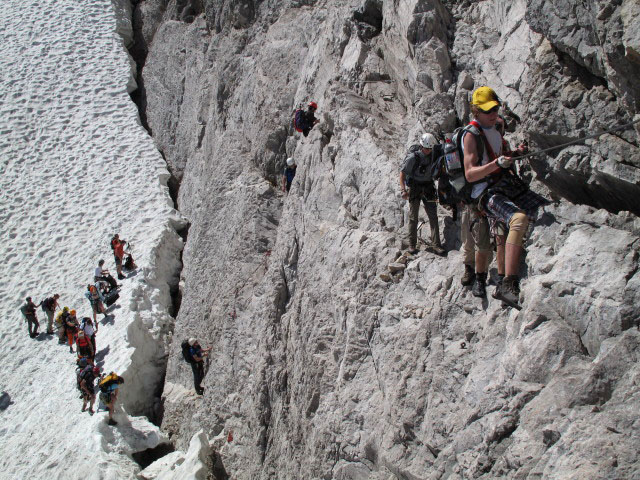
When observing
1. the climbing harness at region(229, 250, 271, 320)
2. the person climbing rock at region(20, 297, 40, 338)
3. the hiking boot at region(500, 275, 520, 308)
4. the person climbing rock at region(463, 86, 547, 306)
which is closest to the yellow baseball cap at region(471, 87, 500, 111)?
the person climbing rock at region(463, 86, 547, 306)

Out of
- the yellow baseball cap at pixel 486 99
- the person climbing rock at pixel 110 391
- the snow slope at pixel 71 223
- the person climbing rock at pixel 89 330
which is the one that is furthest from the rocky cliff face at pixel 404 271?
the person climbing rock at pixel 89 330

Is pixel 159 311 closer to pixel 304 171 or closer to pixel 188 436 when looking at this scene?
pixel 188 436

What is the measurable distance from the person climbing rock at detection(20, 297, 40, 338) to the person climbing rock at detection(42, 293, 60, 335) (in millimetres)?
312

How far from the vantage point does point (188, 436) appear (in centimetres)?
1382

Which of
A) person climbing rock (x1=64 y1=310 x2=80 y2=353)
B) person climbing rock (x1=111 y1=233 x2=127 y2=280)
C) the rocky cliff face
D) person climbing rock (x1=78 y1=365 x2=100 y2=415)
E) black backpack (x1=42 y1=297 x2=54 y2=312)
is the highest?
the rocky cliff face

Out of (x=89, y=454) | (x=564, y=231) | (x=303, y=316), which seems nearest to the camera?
(x=564, y=231)

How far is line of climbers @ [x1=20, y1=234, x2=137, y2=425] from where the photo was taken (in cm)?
1410

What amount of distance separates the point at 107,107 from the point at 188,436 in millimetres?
14852

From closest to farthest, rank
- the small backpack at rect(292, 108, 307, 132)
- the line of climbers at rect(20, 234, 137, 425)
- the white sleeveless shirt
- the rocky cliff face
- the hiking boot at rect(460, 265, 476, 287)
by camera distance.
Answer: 1. the rocky cliff face
2. the white sleeveless shirt
3. the hiking boot at rect(460, 265, 476, 287)
4. the small backpack at rect(292, 108, 307, 132)
5. the line of climbers at rect(20, 234, 137, 425)

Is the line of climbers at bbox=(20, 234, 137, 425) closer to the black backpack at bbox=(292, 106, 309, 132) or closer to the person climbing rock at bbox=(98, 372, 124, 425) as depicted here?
the person climbing rock at bbox=(98, 372, 124, 425)

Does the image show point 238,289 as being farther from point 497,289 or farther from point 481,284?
point 497,289

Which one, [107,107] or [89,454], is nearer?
[89,454]

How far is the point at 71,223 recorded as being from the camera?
66.7 ft

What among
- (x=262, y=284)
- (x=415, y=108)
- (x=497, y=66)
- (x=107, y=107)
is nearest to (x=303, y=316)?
(x=262, y=284)
